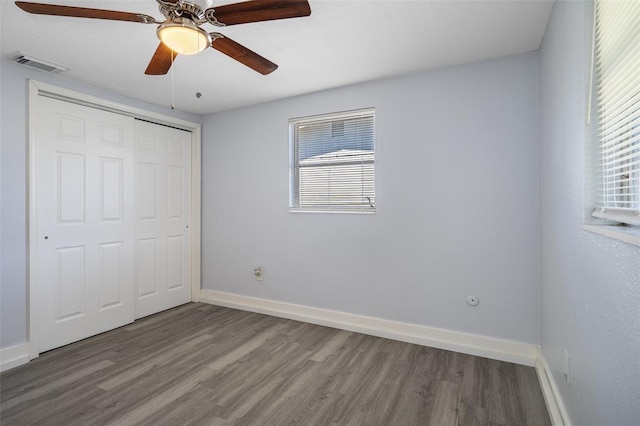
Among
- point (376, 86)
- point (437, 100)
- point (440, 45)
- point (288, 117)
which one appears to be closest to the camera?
point (440, 45)

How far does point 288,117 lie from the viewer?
3432 millimetres

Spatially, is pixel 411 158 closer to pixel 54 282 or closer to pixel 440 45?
pixel 440 45

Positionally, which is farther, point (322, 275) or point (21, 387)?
point (322, 275)

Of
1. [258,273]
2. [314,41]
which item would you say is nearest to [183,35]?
[314,41]

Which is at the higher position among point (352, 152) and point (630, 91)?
point (352, 152)

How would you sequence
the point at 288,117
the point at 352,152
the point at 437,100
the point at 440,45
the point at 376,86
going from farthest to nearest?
the point at 288,117 < the point at 352,152 < the point at 376,86 < the point at 437,100 < the point at 440,45

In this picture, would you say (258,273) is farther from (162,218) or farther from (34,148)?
(34,148)

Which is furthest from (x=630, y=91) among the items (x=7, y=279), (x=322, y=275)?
(x=7, y=279)

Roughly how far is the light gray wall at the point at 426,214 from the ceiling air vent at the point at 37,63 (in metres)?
1.76

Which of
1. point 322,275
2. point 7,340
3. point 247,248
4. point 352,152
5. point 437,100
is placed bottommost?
point 7,340

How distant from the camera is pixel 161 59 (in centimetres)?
185

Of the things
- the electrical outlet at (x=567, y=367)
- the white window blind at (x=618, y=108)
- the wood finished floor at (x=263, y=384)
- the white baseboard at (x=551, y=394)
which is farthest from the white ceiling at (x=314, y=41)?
the wood finished floor at (x=263, y=384)

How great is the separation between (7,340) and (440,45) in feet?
13.4

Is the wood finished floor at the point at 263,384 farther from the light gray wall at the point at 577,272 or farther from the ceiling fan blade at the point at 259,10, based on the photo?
the ceiling fan blade at the point at 259,10
